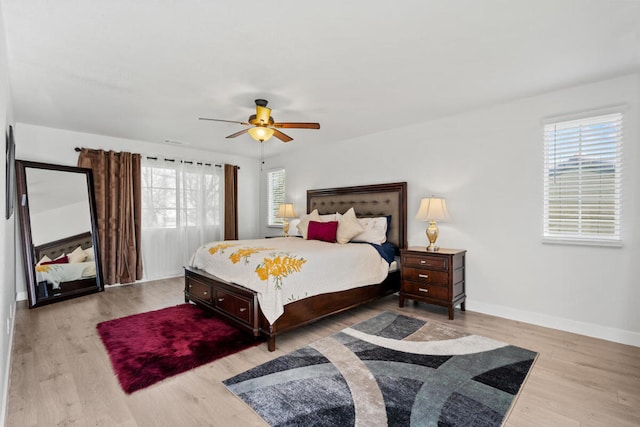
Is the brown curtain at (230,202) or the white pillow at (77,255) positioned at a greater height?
the brown curtain at (230,202)

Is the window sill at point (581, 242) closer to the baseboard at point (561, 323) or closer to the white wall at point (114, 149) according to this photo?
the baseboard at point (561, 323)

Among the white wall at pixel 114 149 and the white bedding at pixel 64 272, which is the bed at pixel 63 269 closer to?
the white bedding at pixel 64 272

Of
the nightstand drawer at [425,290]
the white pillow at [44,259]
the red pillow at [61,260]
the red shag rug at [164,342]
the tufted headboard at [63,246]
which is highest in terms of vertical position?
the tufted headboard at [63,246]

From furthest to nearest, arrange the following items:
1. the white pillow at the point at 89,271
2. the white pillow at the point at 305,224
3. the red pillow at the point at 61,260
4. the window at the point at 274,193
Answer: the window at the point at 274,193, the white pillow at the point at 305,224, the white pillow at the point at 89,271, the red pillow at the point at 61,260

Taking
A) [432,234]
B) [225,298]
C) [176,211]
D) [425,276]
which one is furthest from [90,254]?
[432,234]

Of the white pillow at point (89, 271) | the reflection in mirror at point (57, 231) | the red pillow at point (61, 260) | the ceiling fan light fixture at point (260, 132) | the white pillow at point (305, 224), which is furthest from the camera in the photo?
the white pillow at point (305, 224)

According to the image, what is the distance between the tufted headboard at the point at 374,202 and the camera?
14.3ft

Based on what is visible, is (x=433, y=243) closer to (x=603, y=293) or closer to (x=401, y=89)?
(x=603, y=293)

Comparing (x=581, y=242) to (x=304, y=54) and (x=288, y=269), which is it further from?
(x=304, y=54)

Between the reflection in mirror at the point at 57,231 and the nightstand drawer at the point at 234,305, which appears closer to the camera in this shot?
the nightstand drawer at the point at 234,305

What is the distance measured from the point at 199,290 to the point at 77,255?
217cm

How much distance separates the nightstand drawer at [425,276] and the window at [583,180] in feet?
3.67

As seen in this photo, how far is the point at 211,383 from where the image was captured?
2205 mm

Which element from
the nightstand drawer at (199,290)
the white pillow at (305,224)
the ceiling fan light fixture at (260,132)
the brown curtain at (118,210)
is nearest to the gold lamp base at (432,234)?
the white pillow at (305,224)
